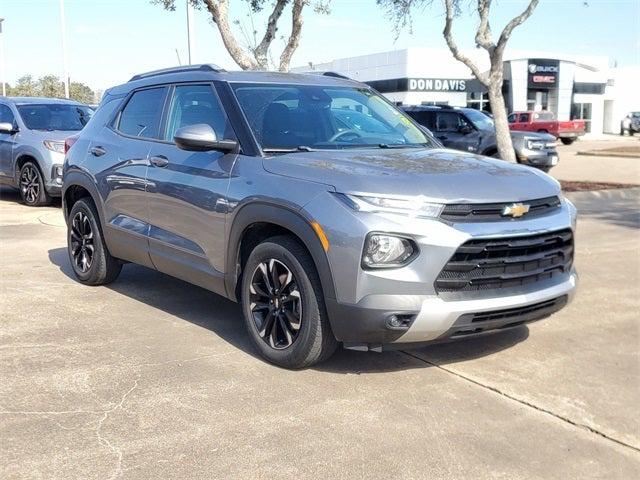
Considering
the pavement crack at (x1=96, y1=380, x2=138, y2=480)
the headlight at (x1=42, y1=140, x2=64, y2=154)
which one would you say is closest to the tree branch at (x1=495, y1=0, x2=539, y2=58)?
the headlight at (x1=42, y1=140, x2=64, y2=154)

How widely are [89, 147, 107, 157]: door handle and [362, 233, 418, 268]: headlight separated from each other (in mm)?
3286

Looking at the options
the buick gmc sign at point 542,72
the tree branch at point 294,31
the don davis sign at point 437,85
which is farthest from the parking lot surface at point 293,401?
the buick gmc sign at point 542,72

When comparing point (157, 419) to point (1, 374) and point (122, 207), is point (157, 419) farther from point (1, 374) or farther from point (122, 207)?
point (122, 207)

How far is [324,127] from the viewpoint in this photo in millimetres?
5262

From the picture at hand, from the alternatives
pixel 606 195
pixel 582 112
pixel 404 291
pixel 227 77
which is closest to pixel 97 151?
pixel 227 77

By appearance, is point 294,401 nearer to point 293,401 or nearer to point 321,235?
point 293,401

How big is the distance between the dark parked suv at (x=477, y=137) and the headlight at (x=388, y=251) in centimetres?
1222

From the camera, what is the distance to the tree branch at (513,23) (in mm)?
14156

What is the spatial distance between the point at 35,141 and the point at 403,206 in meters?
10.1

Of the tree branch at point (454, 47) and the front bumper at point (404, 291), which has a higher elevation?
the tree branch at point (454, 47)

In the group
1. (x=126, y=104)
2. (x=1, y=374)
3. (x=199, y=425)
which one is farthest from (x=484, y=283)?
(x=126, y=104)

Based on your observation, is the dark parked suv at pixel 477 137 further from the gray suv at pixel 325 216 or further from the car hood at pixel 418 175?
the car hood at pixel 418 175

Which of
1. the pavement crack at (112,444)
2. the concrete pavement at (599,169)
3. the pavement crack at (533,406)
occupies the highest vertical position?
the pavement crack at (112,444)

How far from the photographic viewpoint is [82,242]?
6.85 metres
